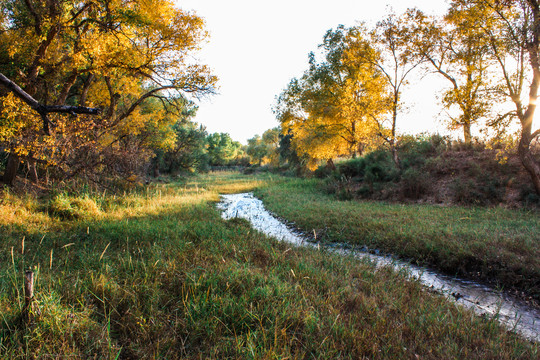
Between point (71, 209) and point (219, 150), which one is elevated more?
point (219, 150)

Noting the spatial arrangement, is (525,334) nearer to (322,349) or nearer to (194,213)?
(322,349)

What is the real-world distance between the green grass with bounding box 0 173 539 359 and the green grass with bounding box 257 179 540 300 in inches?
77.7

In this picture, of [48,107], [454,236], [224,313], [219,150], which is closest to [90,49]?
[48,107]

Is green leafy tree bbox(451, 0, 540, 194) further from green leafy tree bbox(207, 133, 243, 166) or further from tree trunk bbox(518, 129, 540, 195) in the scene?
green leafy tree bbox(207, 133, 243, 166)

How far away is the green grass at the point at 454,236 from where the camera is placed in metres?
4.96

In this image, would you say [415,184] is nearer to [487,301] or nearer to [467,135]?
[467,135]

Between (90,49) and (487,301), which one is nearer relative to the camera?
(487,301)

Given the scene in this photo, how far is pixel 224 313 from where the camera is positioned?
9.23 feet

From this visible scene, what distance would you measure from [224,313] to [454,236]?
618cm

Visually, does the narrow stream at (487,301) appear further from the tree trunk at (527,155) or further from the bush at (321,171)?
the bush at (321,171)

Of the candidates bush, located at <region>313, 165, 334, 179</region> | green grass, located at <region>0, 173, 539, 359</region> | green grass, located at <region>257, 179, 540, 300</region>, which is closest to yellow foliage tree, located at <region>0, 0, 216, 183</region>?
green grass, located at <region>0, 173, 539, 359</region>

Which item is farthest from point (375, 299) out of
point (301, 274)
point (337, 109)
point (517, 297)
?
point (337, 109)

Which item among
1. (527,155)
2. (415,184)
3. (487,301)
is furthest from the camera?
(415,184)

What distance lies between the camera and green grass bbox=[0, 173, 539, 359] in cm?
232
